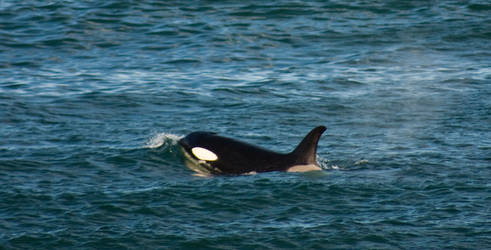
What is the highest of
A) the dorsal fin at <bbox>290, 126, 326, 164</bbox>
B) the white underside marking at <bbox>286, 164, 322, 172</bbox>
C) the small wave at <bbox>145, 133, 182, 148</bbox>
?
the dorsal fin at <bbox>290, 126, 326, 164</bbox>

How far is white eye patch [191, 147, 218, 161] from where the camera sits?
13.8 metres

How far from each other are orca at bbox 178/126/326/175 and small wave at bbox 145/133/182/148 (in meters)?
0.78

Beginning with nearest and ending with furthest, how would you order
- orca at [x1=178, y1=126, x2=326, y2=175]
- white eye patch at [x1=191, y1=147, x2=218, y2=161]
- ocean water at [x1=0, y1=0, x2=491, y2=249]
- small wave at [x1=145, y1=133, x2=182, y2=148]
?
1. ocean water at [x1=0, y1=0, x2=491, y2=249]
2. orca at [x1=178, y1=126, x2=326, y2=175]
3. white eye patch at [x1=191, y1=147, x2=218, y2=161]
4. small wave at [x1=145, y1=133, x2=182, y2=148]

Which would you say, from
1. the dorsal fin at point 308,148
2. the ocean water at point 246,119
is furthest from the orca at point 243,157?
the ocean water at point 246,119

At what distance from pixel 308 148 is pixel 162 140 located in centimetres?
333

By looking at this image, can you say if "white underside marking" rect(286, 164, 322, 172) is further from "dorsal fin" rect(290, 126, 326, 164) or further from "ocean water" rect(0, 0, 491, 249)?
"ocean water" rect(0, 0, 491, 249)

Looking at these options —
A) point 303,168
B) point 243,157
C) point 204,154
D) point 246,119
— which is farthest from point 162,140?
point 303,168

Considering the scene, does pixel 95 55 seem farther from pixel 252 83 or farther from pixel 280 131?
pixel 280 131

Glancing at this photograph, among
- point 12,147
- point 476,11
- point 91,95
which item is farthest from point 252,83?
point 476,11

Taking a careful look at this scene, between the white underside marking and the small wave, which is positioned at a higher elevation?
the small wave

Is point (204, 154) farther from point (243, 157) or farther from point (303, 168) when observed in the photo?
point (303, 168)

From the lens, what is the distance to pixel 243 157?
13.5 metres

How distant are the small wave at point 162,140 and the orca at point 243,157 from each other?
78 cm

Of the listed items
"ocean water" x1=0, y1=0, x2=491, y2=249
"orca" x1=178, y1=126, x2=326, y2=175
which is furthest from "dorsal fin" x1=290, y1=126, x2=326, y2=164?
"ocean water" x1=0, y1=0, x2=491, y2=249
